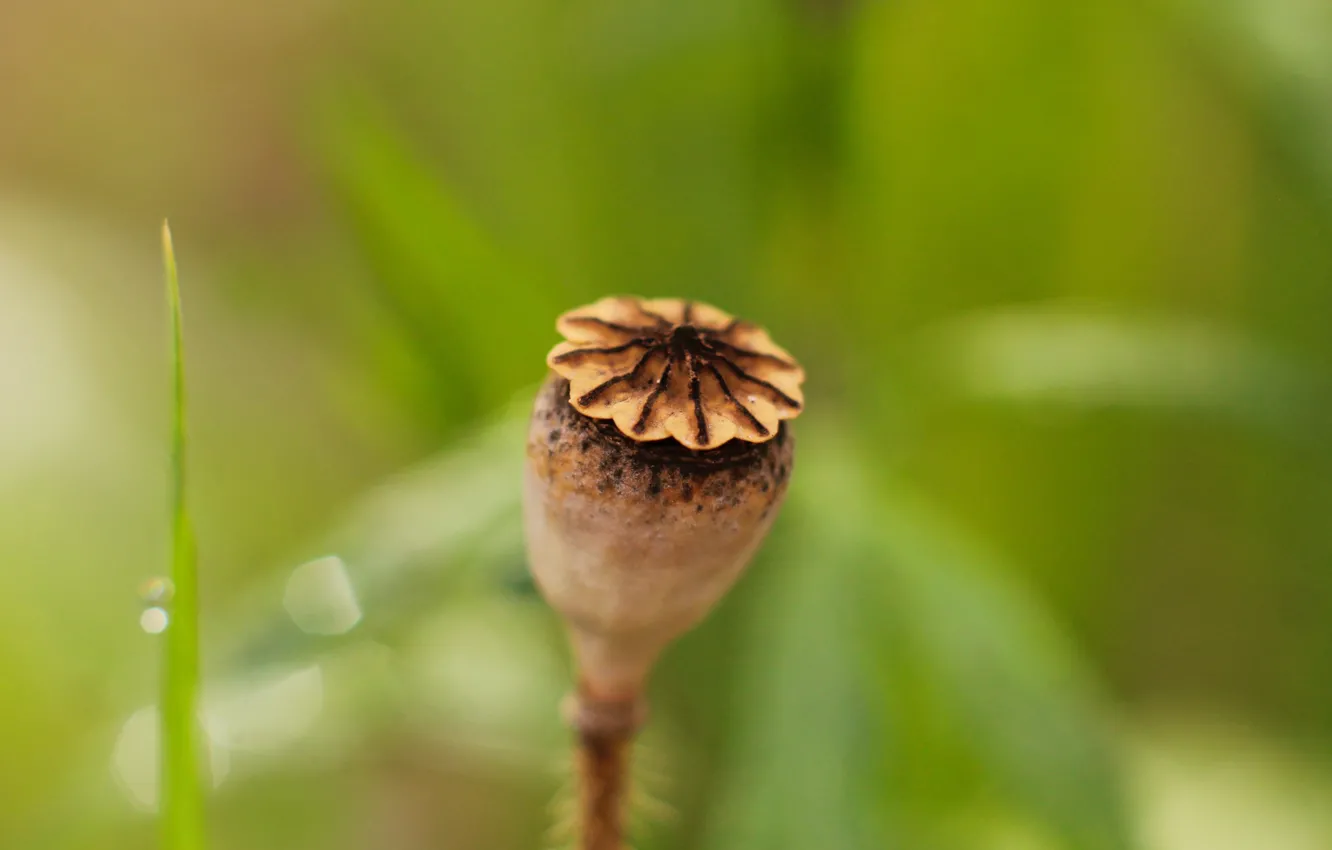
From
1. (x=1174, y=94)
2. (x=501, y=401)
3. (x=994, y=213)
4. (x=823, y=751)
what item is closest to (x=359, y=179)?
(x=501, y=401)

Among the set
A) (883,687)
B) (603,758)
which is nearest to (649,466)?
(603,758)

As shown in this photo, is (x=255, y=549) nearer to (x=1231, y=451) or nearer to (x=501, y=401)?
(x=501, y=401)

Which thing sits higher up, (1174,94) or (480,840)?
(1174,94)

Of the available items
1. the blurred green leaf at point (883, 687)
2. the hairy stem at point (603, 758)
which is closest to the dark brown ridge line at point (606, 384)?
the hairy stem at point (603, 758)

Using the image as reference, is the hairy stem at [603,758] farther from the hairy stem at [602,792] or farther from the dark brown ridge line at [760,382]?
the dark brown ridge line at [760,382]

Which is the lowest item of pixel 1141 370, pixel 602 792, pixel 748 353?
pixel 602 792

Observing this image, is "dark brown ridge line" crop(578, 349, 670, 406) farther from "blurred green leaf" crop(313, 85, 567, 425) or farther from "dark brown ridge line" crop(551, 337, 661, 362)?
"blurred green leaf" crop(313, 85, 567, 425)

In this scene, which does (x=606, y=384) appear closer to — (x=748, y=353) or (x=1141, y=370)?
(x=748, y=353)
